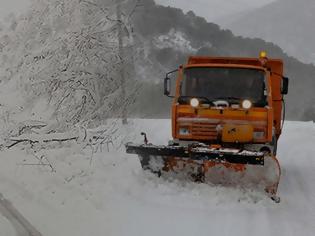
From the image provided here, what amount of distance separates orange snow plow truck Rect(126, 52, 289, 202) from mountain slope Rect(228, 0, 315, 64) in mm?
30569

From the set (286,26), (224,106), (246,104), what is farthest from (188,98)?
(286,26)

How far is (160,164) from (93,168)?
115 cm

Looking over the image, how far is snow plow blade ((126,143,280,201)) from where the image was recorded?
6957 mm

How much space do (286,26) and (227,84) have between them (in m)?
34.1

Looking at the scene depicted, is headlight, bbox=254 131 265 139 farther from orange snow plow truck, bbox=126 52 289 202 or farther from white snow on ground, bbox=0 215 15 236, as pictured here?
white snow on ground, bbox=0 215 15 236

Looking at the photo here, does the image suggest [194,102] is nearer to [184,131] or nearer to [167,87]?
[184,131]

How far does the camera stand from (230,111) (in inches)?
308

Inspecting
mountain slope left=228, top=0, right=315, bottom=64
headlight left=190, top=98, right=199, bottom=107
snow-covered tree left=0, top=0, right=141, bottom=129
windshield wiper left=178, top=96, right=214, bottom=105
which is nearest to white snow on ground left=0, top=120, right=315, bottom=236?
headlight left=190, top=98, right=199, bottom=107

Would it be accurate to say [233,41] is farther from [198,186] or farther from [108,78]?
[198,186]

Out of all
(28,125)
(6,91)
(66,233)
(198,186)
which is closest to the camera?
(66,233)

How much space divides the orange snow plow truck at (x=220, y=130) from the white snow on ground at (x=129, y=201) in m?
0.28

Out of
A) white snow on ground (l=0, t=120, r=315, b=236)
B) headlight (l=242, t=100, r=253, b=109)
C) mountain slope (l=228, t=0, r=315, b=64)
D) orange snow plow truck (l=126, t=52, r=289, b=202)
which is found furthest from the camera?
mountain slope (l=228, t=0, r=315, b=64)

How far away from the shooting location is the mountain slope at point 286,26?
38.1 metres

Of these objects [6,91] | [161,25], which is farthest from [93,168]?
[161,25]
